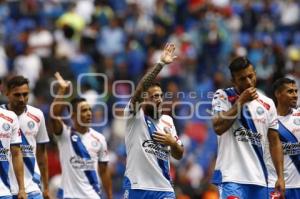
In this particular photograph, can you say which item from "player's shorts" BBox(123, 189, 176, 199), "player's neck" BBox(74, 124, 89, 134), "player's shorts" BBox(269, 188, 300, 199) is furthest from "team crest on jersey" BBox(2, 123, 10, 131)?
"player's shorts" BBox(269, 188, 300, 199)

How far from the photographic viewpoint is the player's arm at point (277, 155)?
13.7 metres

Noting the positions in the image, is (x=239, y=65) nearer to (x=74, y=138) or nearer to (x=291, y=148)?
(x=291, y=148)

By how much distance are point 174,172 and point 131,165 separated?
767 centimetres

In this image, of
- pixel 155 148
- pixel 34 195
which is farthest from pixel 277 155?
pixel 34 195

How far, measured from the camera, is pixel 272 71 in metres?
24.7

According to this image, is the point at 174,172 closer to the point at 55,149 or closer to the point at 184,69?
the point at 55,149

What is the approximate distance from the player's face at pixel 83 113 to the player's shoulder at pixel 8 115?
2.79 m

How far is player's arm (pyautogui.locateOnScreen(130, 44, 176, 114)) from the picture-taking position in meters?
13.7

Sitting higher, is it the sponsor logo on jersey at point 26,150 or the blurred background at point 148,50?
the blurred background at point 148,50

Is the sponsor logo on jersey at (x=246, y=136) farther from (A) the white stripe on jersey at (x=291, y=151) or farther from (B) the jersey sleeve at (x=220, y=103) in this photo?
(A) the white stripe on jersey at (x=291, y=151)

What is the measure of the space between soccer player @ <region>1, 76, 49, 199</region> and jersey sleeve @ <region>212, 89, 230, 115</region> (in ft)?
9.33

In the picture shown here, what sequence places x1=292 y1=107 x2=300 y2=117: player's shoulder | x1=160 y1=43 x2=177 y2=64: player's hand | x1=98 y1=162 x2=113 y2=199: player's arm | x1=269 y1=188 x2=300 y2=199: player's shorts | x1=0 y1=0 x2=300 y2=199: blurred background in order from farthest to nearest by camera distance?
x1=0 y1=0 x2=300 y2=199: blurred background < x1=98 y1=162 x2=113 y2=199: player's arm < x1=292 y1=107 x2=300 y2=117: player's shoulder < x1=269 y1=188 x2=300 y2=199: player's shorts < x1=160 y1=43 x2=177 y2=64: player's hand

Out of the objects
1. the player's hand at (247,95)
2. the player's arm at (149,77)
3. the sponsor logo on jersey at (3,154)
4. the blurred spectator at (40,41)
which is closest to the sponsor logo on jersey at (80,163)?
the player's arm at (149,77)

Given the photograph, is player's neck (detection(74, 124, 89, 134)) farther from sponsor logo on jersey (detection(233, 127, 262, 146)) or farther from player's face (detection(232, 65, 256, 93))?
player's face (detection(232, 65, 256, 93))
